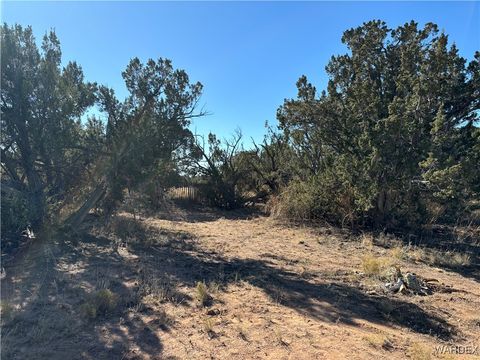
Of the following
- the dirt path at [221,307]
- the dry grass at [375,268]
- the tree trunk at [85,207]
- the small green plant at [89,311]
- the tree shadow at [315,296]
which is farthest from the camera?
the tree trunk at [85,207]

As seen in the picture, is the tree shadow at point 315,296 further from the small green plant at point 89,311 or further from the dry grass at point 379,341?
the small green plant at point 89,311

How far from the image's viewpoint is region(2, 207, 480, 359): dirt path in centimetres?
394

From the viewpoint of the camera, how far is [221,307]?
16.6 feet

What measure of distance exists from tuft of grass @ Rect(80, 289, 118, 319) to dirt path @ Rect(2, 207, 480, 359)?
48 millimetres

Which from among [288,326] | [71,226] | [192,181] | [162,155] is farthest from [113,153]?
[192,181]

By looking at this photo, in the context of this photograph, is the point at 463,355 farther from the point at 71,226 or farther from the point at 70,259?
the point at 71,226

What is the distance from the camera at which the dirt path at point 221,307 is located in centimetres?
394

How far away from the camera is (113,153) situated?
8.46m

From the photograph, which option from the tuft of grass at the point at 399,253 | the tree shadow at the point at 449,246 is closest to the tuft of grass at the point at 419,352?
the tree shadow at the point at 449,246

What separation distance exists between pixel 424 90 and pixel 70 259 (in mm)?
8725

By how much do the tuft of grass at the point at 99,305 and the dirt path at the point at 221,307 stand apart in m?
0.05

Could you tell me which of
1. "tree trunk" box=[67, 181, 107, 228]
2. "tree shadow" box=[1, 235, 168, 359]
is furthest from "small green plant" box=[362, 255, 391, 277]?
"tree trunk" box=[67, 181, 107, 228]

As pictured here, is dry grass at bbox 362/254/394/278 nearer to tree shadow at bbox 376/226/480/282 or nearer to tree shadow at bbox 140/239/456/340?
tree shadow at bbox 140/239/456/340

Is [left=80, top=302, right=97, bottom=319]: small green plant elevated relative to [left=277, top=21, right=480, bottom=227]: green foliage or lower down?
lower down
